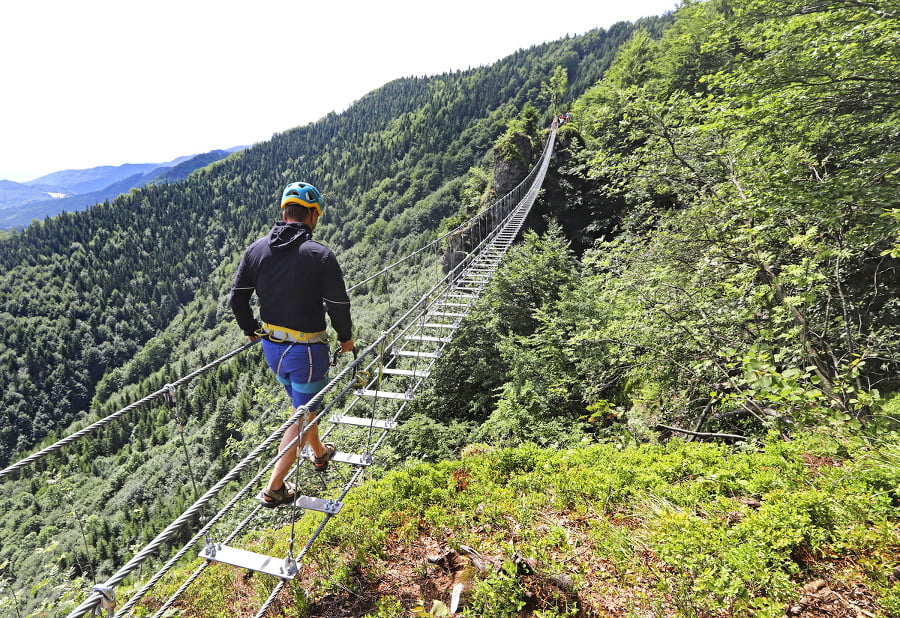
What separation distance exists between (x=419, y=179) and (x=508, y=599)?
10564 centimetres

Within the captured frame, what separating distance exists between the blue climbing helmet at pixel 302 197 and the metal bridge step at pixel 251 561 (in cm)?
220

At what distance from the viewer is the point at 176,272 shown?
123688 millimetres

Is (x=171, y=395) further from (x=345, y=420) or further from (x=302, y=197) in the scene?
(x=345, y=420)

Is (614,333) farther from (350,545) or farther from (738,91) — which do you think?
(350,545)

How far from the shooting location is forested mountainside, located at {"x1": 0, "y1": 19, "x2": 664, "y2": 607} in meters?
57.1

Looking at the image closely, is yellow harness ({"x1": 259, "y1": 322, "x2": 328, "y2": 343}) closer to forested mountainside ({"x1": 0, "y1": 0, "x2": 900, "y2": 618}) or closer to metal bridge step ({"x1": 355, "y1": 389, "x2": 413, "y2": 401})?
forested mountainside ({"x1": 0, "y1": 0, "x2": 900, "y2": 618})

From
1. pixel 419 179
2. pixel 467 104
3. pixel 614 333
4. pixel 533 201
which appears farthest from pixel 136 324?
pixel 614 333

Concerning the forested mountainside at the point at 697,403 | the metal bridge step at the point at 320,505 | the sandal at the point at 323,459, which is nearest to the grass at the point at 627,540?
the forested mountainside at the point at 697,403

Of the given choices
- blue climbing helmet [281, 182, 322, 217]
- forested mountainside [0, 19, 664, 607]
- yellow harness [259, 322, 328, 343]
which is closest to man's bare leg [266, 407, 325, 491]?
yellow harness [259, 322, 328, 343]

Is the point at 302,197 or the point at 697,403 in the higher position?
the point at 302,197

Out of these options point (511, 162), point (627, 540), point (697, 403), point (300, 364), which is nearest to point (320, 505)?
point (300, 364)

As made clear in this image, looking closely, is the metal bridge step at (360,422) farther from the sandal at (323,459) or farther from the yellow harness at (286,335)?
the yellow harness at (286,335)

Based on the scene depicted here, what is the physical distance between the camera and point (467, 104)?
111m

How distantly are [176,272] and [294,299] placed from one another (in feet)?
485
